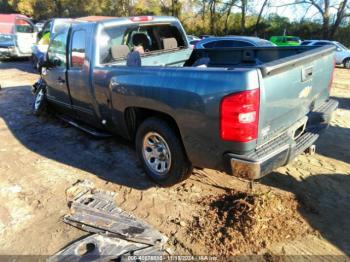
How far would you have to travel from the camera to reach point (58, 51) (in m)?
5.91

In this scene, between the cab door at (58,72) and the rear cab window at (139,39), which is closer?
the rear cab window at (139,39)

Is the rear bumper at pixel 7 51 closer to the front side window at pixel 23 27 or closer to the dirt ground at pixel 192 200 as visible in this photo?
the front side window at pixel 23 27

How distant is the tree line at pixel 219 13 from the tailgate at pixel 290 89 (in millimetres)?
26931

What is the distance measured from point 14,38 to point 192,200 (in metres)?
16.0

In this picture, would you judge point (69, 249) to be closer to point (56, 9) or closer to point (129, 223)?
point (129, 223)

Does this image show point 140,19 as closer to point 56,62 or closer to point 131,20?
point 131,20

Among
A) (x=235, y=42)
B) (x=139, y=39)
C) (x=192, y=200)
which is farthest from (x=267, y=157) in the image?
(x=235, y=42)

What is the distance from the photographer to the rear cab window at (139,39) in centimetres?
474

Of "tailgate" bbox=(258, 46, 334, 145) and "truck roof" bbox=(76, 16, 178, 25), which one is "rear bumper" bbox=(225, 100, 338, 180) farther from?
"truck roof" bbox=(76, 16, 178, 25)

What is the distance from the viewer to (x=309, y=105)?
3.87 meters

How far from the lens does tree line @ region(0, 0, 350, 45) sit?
28594mm

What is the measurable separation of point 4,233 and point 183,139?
202 cm

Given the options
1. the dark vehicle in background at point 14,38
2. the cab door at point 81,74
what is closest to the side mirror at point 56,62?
the cab door at point 81,74

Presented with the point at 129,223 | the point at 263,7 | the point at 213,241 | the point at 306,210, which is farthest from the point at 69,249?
the point at 263,7
